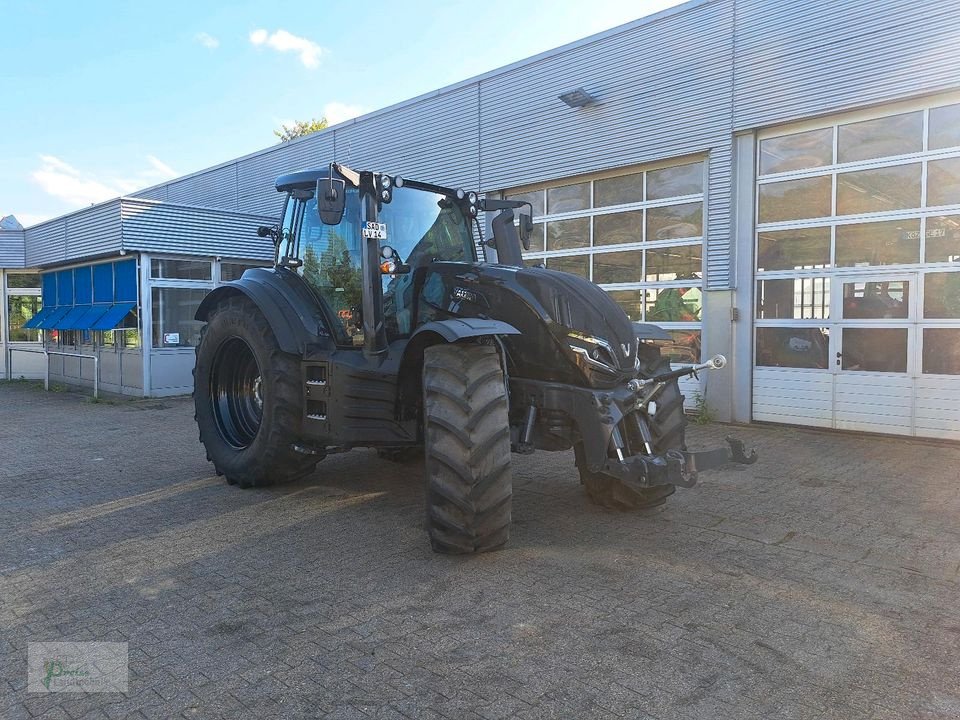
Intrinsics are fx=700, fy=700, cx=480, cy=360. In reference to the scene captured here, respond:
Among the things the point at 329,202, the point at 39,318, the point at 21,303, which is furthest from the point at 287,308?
the point at 21,303

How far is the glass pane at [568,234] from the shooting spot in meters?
11.8

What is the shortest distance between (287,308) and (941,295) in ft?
24.9

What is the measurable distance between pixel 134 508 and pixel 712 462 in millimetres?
4412

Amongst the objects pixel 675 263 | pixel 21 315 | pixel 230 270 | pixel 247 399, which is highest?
pixel 230 270

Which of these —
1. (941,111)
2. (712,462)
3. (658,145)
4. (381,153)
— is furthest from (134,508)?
(381,153)

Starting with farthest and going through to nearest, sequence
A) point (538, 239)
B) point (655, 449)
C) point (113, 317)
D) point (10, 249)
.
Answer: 1. point (10, 249)
2. point (113, 317)
3. point (538, 239)
4. point (655, 449)

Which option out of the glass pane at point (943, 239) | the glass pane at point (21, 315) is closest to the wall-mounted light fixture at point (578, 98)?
the glass pane at point (943, 239)

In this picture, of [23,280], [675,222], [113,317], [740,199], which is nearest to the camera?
[740,199]

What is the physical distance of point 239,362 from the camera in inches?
266

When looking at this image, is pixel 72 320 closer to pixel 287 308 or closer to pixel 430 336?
pixel 287 308

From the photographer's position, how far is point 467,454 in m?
4.02

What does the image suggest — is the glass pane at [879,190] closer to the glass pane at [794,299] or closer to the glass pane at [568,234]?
the glass pane at [794,299]

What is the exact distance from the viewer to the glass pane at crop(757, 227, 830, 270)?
9.34m

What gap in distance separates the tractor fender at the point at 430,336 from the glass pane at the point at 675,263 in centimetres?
651
